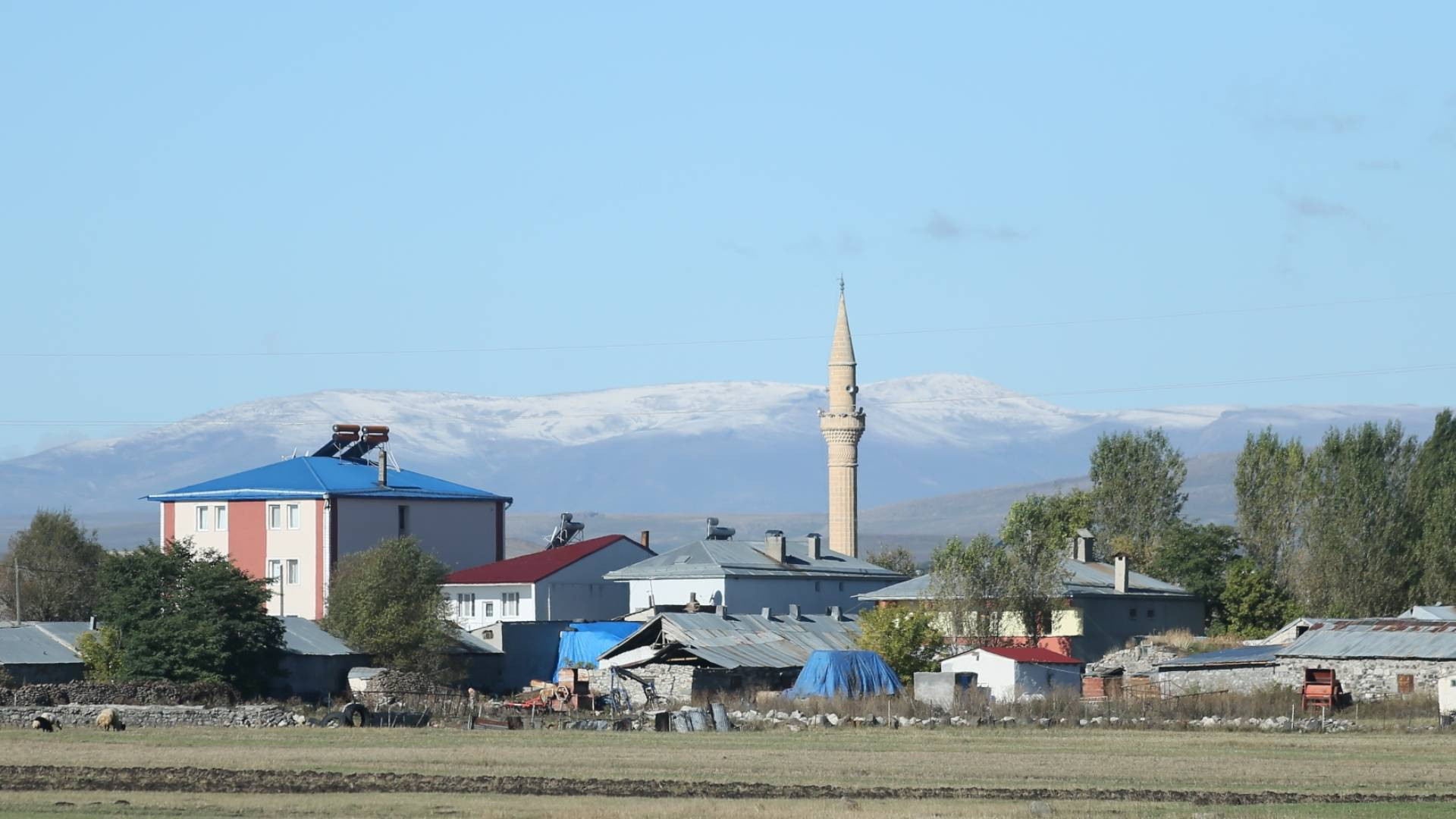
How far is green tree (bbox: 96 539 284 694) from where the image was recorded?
6912 centimetres

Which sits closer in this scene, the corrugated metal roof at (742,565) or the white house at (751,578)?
the white house at (751,578)

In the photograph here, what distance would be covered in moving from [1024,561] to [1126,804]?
4976cm

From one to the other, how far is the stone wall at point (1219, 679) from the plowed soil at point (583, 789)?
31888mm

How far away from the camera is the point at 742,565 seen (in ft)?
309

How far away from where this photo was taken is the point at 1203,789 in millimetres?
35812

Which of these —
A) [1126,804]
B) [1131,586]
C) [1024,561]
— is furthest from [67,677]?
[1126,804]

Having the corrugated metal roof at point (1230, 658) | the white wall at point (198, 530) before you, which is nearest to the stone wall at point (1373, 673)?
the corrugated metal roof at point (1230, 658)

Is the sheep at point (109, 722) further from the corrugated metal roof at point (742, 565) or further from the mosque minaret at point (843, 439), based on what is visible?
the mosque minaret at point (843, 439)

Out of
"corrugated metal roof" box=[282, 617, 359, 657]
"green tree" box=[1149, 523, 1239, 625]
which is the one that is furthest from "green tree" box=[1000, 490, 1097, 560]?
"corrugated metal roof" box=[282, 617, 359, 657]

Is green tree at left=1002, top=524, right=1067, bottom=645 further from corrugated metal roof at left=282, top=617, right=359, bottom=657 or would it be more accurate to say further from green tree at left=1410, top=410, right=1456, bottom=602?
corrugated metal roof at left=282, top=617, right=359, bottom=657

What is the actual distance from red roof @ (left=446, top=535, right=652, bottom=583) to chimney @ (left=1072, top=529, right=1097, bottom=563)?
810 inches

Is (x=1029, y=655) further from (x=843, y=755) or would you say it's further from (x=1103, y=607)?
(x=843, y=755)

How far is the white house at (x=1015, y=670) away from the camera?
67312 millimetres

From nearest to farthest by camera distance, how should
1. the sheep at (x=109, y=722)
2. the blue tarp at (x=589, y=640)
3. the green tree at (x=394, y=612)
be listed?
1. the sheep at (x=109, y=722)
2. the green tree at (x=394, y=612)
3. the blue tarp at (x=589, y=640)
